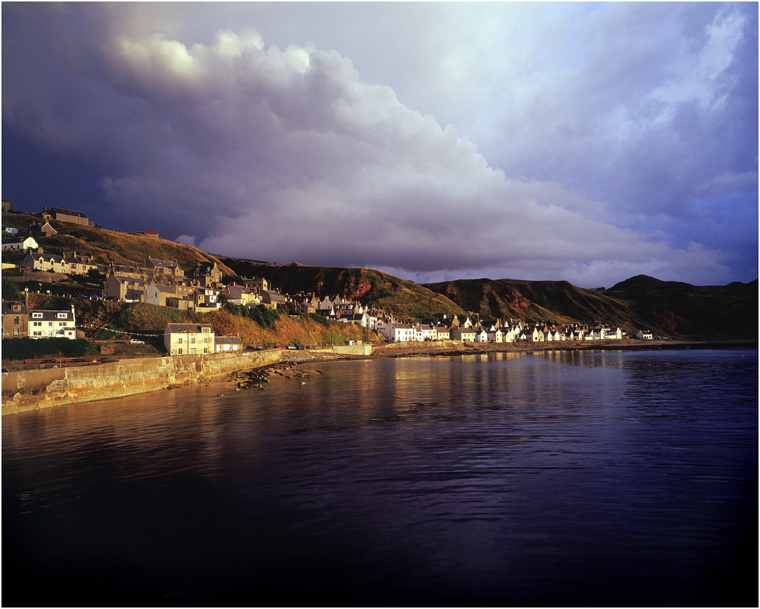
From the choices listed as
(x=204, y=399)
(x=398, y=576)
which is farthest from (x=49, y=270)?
(x=398, y=576)

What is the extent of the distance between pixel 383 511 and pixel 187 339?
2193 inches

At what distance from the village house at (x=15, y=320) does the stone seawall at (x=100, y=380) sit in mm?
24197

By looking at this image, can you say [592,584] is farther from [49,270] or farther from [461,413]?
[49,270]

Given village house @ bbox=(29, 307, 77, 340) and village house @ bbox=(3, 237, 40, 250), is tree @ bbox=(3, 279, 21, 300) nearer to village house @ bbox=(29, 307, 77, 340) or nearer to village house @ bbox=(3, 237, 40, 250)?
village house @ bbox=(29, 307, 77, 340)

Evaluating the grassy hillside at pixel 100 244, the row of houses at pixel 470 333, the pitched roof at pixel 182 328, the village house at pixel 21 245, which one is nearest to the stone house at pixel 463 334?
the row of houses at pixel 470 333

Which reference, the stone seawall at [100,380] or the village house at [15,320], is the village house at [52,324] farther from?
the stone seawall at [100,380]

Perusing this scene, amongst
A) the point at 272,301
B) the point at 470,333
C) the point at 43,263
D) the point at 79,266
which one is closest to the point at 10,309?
the point at 43,263

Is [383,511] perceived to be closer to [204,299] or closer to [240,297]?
[204,299]

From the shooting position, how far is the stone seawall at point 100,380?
3116 cm

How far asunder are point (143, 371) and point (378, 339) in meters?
86.3

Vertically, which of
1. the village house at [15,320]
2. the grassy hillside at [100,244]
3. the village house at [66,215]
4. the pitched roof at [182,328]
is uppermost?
the village house at [66,215]

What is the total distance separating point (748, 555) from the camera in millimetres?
10555

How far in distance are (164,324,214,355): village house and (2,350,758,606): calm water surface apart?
32.1 metres

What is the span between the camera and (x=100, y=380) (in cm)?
3706
